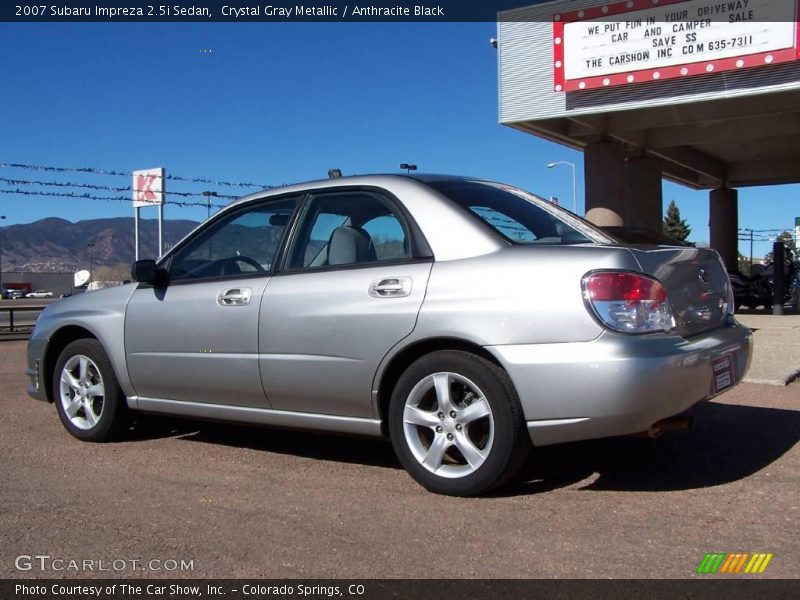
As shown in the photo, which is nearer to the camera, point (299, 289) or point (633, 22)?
point (299, 289)

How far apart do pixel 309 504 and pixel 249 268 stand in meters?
1.54

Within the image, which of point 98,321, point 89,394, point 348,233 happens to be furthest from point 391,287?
point 89,394

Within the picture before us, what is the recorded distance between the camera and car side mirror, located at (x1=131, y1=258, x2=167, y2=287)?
16.0ft

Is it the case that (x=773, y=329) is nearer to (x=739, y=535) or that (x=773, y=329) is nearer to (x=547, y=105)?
(x=547, y=105)

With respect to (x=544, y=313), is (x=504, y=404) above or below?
below

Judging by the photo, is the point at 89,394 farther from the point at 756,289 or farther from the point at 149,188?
the point at 149,188

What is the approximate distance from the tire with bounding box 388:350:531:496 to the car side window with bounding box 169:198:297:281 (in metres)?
1.27

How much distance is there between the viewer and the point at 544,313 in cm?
351

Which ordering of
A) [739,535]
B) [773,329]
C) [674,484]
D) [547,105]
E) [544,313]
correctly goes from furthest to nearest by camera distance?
[547,105], [773,329], [674,484], [544,313], [739,535]

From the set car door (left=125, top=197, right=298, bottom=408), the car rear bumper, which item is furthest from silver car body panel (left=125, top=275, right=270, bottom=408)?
the car rear bumper

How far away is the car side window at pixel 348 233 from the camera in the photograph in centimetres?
423
